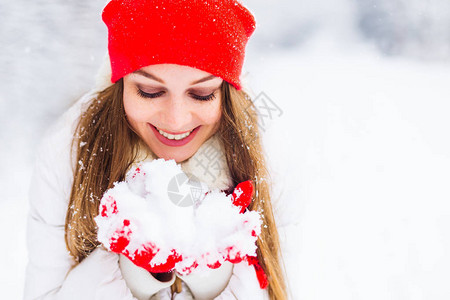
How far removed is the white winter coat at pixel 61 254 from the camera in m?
1.13

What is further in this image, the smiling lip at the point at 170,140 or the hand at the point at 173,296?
the hand at the point at 173,296

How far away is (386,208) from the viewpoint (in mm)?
1794

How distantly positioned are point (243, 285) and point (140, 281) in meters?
0.26

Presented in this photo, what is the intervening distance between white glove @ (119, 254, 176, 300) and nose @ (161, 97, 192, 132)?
0.37 m

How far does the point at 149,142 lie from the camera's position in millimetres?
1028

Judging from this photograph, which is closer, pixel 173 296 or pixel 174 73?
pixel 174 73

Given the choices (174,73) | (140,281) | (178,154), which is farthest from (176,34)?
(140,281)

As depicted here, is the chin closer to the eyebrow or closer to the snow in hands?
the snow in hands

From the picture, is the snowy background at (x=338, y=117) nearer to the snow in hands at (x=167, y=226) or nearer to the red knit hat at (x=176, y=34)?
the snow in hands at (x=167, y=226)

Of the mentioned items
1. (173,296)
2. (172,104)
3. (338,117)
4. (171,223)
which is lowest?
(173,296)

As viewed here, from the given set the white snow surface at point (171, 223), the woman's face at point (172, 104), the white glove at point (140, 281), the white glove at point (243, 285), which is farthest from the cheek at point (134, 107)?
the white glove at point (243, 285)

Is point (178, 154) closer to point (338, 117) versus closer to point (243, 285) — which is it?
point (243, 285)

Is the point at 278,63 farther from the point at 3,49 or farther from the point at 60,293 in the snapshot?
the point at 60,293

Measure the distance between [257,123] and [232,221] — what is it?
0.99 ft
